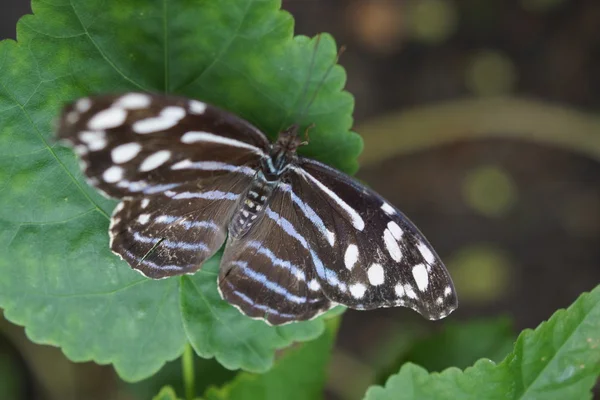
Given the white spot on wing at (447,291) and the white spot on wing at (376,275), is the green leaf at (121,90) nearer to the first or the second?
the white spot on wing at (376,275)

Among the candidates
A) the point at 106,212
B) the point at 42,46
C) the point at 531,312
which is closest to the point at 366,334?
the point at 531,312

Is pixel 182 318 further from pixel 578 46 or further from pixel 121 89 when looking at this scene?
pixel 578 46

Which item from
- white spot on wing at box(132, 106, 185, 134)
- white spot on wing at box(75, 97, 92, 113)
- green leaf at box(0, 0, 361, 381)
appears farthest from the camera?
green leaf at box(0, 0, 361, 381)

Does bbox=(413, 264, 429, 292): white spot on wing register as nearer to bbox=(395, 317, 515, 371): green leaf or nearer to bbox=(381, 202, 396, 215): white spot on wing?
bbox=(381, 202, 396, 215): white spot on wing

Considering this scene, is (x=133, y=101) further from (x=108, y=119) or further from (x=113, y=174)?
(x=113, y=174)

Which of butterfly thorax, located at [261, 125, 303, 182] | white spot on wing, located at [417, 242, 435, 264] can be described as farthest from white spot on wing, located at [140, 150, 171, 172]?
white spot on wing, located at [417, 242, 435, 264]

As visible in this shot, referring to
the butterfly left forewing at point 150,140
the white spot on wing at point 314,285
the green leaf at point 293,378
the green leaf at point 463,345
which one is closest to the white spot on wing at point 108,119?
the butterfly left forewing at point 150,140
